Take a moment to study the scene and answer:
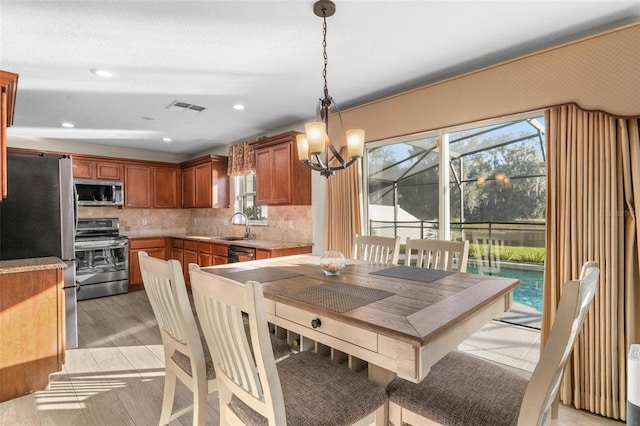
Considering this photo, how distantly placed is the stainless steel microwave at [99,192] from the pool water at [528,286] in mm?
5478

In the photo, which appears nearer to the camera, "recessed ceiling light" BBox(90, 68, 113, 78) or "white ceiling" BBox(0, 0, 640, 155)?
"white ceiling" BBox(0, 0, 640, 155)

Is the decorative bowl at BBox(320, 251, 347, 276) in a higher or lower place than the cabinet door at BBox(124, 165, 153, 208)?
lower

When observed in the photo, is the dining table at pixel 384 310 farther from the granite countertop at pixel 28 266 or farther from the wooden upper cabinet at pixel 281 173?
the wooden upper cabinet at pixel 281 173

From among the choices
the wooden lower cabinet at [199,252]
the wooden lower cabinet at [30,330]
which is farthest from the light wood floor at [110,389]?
the wooden lower cabinet at [199,252]

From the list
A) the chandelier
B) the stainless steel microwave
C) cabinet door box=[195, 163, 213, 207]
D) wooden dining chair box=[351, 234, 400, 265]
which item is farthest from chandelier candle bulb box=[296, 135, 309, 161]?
the stainless steel microwave

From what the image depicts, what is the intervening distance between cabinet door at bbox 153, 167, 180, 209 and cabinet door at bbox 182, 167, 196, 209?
14 cm

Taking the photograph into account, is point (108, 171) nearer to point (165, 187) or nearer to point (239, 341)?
point (165, 187)

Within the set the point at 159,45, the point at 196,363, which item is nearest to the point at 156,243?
the point at 159,45

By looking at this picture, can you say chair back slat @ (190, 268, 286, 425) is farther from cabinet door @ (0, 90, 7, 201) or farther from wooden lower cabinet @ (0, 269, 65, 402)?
wooden lower cabinet @ (0, 269, 65, 402)

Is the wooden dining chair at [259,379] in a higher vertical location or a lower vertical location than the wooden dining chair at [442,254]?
lower

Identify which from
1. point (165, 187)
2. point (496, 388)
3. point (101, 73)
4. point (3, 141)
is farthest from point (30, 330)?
point (165, 187)

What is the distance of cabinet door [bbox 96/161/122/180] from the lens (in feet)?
17.0

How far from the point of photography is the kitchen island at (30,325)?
7.36ft

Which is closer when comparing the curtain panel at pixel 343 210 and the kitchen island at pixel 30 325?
the kitchen island at pixel 30 325
